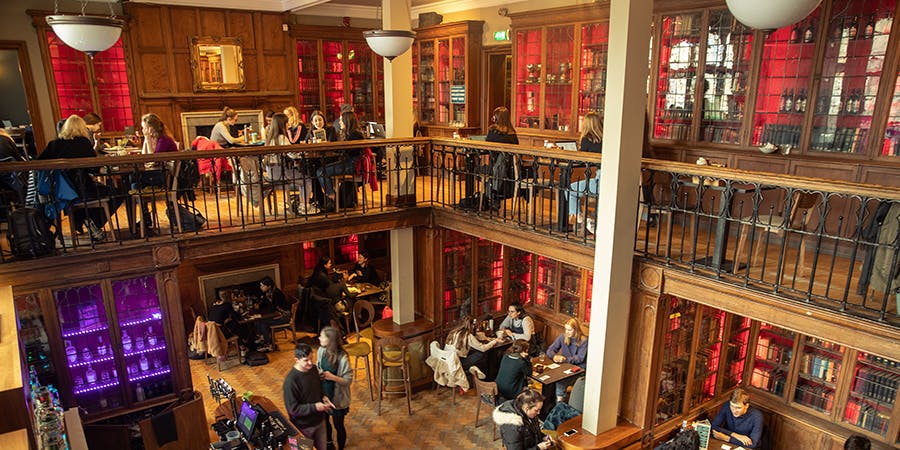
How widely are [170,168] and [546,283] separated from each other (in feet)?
19.1

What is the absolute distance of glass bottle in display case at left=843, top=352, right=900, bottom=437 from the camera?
239 inches

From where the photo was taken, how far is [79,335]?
634 centimetres

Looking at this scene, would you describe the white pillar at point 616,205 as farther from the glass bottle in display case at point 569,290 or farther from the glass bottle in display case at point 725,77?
the glass bottle in display case at point 569,290

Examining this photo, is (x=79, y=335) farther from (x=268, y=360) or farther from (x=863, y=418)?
(x=863, y=418)

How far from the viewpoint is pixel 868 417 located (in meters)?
6.26

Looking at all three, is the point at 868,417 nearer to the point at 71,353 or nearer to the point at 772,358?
the point at 772,358

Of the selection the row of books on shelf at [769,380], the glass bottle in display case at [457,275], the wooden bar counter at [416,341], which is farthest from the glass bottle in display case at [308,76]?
the row of books on shelf at [769,380]

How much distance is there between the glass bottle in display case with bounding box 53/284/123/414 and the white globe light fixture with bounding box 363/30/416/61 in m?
4.01

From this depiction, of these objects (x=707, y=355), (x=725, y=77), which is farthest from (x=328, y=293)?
(x=725, y=77)

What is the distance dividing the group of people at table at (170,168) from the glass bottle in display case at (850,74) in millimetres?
5493

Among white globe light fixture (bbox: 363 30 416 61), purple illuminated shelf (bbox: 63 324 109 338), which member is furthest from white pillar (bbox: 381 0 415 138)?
purple illuminated shelf (bbox: 63 324 109 338)

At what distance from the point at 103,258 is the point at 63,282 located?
1.42 ft

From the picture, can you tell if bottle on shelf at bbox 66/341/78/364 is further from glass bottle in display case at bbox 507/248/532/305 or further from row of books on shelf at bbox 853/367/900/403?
row of books on shelf at bbox 853/367/900/403

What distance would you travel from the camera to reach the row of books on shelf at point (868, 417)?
6.14m
